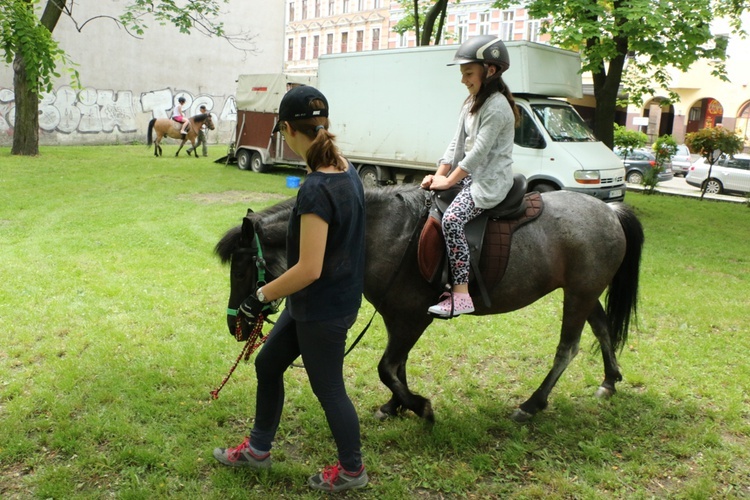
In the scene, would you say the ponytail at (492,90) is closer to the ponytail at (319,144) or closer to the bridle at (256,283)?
the ponytail at (319,144)

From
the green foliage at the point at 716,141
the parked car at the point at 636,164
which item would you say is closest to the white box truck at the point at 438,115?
the green foliage at the point at 716,141

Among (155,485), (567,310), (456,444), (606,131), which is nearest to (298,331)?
(155,485)

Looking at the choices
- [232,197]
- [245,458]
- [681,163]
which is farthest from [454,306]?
[681,163]

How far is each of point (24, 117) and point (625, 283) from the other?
18191mm

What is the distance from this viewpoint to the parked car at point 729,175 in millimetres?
21062

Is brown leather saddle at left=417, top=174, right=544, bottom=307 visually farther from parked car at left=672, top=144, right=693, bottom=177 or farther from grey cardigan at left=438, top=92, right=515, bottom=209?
parked car at left=672, top=144, right=693, bottom=177

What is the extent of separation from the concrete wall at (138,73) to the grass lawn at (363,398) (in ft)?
66.7

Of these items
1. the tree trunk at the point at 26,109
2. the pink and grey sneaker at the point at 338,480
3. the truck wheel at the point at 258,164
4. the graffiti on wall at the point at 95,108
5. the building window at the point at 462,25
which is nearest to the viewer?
the pink and grey sneaker at the point at 338,480

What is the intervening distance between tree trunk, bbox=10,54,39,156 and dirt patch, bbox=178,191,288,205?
297 inches

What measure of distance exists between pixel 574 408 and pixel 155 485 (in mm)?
2799

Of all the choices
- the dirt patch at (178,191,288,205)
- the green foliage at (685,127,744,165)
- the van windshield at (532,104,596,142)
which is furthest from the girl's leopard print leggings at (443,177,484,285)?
the green foliage at (685,127,744,165)

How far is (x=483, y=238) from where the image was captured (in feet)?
12.7

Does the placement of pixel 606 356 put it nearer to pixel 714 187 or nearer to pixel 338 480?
pixel 338 480

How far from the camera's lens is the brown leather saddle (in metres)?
3.66
